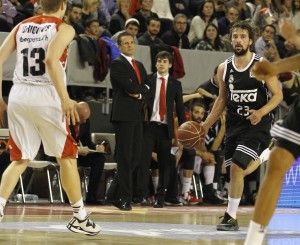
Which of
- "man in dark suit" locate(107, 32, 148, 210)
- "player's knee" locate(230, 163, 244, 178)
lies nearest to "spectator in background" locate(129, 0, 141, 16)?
"man in dark suit" locate(107, 32, 148, 210)

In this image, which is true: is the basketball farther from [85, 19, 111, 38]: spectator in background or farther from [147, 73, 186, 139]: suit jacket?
[85, 19, 111, 38]: spectator in background

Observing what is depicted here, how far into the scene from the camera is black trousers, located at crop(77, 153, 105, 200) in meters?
13.0

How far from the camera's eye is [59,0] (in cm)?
731

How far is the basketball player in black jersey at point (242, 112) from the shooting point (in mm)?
8672

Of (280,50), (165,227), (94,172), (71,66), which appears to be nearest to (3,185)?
(165,227)

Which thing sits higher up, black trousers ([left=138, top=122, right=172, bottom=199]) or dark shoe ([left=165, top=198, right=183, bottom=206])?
black trousers ([left=138, top=122, right=172, bottom=199])

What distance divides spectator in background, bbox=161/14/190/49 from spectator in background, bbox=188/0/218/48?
1.51 feet

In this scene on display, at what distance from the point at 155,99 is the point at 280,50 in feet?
17.2

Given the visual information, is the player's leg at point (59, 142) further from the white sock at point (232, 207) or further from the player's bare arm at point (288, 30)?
the player's bare arm at point (288, 30)

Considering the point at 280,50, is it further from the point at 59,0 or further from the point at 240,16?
Answer: the point at 59,0

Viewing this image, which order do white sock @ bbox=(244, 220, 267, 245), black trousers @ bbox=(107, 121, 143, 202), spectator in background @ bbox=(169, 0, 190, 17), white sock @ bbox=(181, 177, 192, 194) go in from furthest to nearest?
spectator in background @ bbox=(169, 0, 190, 17), white sock @ bbox=(181, 177, 192, 194), black trousers @ bbox=(107, 121, 143, 202), white sock @ bbox=(244, 220, 267, 245)

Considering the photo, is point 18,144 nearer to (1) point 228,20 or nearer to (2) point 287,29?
(2) point 287,29

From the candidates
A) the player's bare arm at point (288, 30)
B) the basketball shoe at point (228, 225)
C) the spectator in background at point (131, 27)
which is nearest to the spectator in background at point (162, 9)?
the spectator in background at point (131, 27)

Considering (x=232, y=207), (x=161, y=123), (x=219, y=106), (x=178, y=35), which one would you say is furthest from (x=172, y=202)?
(x=232, y=207)
